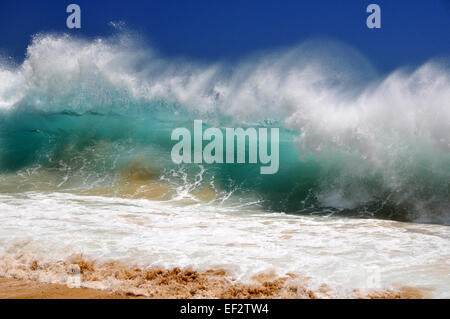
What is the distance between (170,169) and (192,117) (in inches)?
206

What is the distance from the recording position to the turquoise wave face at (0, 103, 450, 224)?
35.4 feet

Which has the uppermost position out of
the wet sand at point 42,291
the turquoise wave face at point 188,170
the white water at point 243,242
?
the turquoise wave face at point 188,170

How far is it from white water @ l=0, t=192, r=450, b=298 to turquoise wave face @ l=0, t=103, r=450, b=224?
83.5 inches

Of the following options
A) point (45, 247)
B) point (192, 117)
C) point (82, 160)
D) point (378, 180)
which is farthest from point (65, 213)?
point (192, 117)

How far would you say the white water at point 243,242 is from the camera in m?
4.52

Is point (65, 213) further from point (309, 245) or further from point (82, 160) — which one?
point (82, 160)

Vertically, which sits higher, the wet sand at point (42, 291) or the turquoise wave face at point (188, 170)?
the turquoise wave face at point (188, 170)

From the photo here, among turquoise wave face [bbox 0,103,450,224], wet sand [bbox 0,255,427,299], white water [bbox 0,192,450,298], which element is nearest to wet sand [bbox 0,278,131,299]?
wet sand [bbox 0,255,427,299]

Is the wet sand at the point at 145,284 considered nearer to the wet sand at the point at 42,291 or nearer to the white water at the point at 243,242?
the wet sand at the point at 42,291

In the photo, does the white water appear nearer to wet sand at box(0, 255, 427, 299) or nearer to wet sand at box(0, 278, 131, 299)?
wet sand at box(0, 255, 427, 299)

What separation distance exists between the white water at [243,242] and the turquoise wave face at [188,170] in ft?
6.95

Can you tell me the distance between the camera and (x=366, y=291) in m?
3.85

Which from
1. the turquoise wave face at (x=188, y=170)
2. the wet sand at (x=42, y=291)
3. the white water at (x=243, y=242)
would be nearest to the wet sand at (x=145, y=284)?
the wet sand at (x=42, y=291)

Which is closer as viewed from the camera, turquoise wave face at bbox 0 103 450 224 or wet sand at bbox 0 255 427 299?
wet sand at bbox 0 255 427 299
